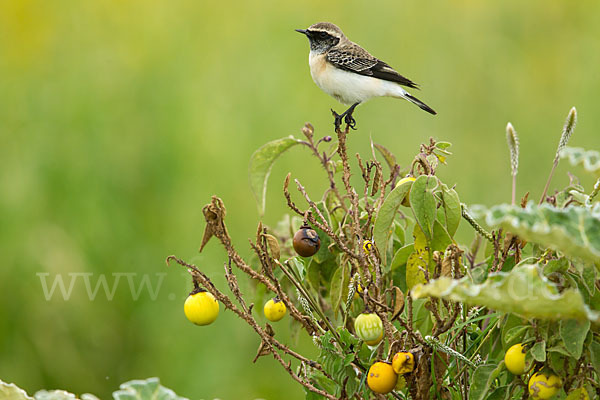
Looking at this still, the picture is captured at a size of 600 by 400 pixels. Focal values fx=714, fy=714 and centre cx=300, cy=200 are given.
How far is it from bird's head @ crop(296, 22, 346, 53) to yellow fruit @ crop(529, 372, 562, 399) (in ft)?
→ 3.85

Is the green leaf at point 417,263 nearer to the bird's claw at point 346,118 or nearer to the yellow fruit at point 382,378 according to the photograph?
the yellow fruit at point 382,378

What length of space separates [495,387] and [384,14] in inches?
110

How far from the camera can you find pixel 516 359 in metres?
0.60

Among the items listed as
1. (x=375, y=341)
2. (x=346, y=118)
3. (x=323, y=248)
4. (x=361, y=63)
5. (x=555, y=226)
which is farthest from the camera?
(x=361, y=63)

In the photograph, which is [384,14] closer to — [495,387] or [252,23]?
[252,23]

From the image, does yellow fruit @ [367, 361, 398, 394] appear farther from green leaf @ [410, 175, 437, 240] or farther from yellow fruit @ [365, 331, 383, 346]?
green leaf @ [410, 175, 437, 240]

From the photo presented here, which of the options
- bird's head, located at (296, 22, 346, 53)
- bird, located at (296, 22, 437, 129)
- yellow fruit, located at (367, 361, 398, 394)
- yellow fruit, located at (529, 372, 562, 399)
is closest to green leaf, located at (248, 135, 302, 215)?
yellow fruit, located at (367, 361, 398, 394)

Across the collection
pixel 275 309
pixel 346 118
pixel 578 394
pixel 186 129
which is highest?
pixel 186 129

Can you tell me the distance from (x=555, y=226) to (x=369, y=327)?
22 cm

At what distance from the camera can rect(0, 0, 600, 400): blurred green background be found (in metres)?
2.11

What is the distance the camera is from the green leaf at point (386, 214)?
683 millimetres

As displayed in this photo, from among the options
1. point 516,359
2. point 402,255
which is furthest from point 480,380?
point 402,255

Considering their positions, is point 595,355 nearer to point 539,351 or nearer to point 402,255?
point 539,351

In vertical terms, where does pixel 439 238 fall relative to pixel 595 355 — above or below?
above
